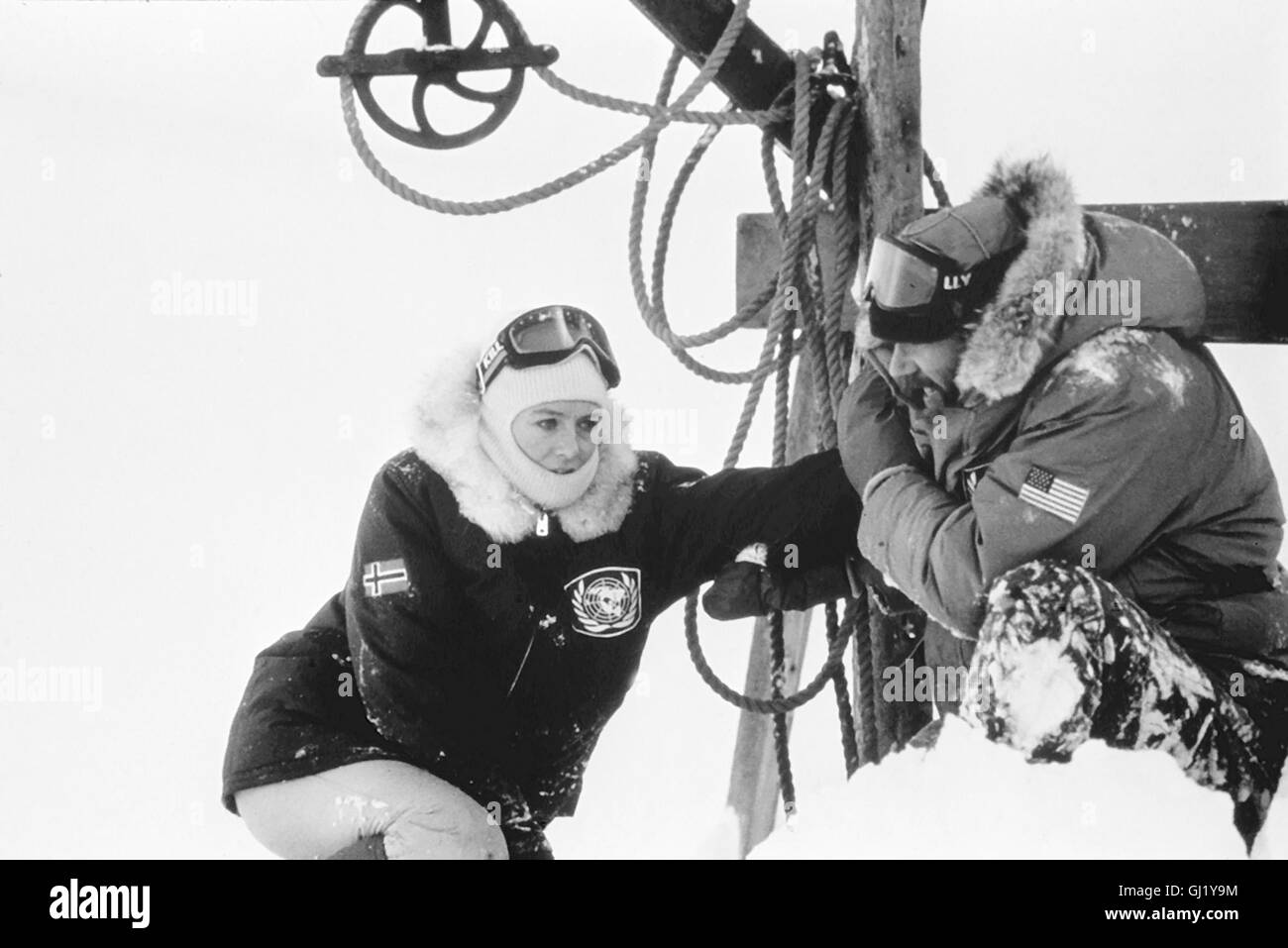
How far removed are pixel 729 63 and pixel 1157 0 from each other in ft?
7.41

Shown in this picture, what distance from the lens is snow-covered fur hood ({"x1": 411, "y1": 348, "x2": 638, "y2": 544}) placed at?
2.41 meters

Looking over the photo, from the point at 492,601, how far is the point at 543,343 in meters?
0.48

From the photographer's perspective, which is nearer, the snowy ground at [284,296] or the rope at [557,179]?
the rope at [557,179]

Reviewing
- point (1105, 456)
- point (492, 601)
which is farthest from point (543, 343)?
point (1105, 456)

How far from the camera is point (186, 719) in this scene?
4703mm

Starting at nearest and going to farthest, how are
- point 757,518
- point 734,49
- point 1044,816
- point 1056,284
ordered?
point 1044,816, point 1056,284, point 757,518, point 734,49

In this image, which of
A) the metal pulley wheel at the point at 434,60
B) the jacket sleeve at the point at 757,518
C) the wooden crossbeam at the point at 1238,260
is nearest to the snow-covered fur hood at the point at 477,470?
the jacket sleeve at the point at 757,518

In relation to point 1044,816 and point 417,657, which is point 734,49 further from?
point 1044,816

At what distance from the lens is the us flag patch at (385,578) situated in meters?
2.38

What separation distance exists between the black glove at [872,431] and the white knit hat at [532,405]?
18.2 inches

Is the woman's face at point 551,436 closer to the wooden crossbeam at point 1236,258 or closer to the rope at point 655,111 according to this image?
the rope at point 655,111

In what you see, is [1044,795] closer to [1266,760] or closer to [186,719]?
[1266,760]

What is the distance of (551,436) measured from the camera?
8.00ft
